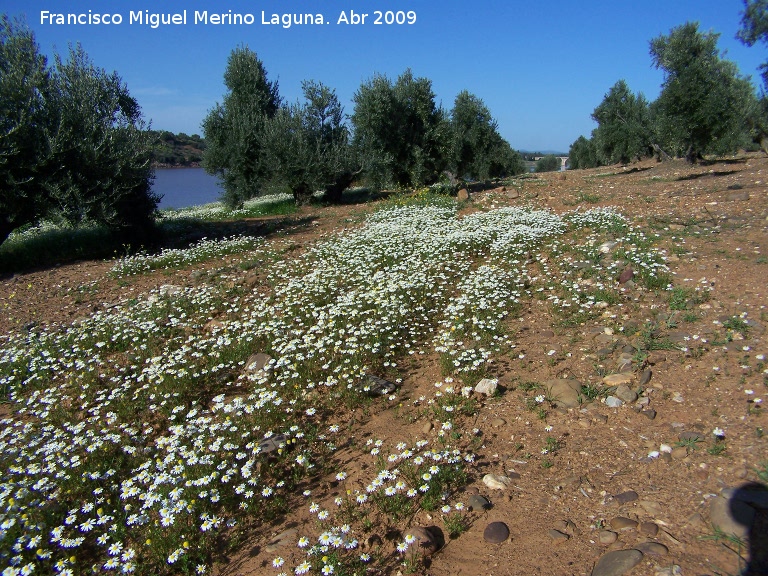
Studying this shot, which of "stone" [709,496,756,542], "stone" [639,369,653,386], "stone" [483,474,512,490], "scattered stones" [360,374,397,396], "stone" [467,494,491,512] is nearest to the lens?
"stone" [709,496,756,542]

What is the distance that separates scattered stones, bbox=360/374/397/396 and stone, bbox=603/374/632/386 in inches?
95.2

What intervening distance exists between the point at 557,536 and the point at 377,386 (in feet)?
9.03

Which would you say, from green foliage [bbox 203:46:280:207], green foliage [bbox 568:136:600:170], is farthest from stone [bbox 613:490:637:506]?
green foliage [bbox 568:136:600:170]

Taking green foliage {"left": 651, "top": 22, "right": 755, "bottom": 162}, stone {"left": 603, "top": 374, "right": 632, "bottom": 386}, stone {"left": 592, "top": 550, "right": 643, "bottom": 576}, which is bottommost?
stone {"left": 592, "top": 550, "right": 643, "bottom": 576}

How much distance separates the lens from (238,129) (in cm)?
2303

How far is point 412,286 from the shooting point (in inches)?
338

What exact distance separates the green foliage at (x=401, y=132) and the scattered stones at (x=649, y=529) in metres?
19.4

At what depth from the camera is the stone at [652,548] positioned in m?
3.35

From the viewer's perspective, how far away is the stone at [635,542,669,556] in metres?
3.35

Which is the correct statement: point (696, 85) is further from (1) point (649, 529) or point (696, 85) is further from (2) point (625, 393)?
(1) point (649, 529)

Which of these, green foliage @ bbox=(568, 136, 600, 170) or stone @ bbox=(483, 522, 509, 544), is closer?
stone @ bbox=(483, 522, 509, 544)

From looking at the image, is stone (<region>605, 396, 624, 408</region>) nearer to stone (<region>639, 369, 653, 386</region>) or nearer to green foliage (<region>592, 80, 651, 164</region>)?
stone (<region>639, 369, 653, 386</region>)

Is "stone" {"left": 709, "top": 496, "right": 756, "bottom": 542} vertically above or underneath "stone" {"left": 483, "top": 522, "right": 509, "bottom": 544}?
above

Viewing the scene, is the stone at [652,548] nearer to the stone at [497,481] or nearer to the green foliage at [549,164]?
the stone at [497,481]
